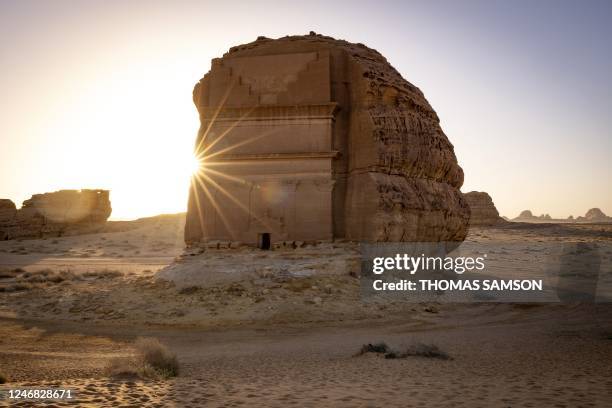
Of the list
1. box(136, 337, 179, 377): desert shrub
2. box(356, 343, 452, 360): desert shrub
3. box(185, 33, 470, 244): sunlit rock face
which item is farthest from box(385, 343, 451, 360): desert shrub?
box(185, 33, 470, 244): sunlit rock face

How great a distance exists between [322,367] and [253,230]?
930 centimetres

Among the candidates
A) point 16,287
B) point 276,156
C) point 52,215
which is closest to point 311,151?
point 276,156

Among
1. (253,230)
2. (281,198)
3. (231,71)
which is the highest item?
(231,71)

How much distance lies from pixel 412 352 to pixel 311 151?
31.3 ft

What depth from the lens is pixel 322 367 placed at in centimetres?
832

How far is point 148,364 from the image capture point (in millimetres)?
7586

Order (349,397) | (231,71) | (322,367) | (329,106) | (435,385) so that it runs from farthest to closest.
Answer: (231,71) → (329,106) → (322,367) → (435,385) → (349,397)

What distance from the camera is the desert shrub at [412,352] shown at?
890cm

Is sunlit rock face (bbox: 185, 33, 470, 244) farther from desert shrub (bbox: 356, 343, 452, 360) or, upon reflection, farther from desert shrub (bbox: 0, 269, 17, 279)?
desert shrub (bbox: 0, 269, 17, 279)

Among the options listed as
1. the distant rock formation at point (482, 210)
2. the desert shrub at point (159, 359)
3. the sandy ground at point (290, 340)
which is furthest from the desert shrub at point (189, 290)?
the distant rock formation at point (482, 210)

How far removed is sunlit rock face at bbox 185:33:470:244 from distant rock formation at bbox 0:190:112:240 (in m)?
34.8

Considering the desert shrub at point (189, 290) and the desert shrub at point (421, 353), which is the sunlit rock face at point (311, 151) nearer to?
the desert shrub at point (189, 290)

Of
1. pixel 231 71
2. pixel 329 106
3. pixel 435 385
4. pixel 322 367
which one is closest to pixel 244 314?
pixel 322 367

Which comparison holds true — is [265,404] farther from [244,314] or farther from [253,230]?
[253,230]
